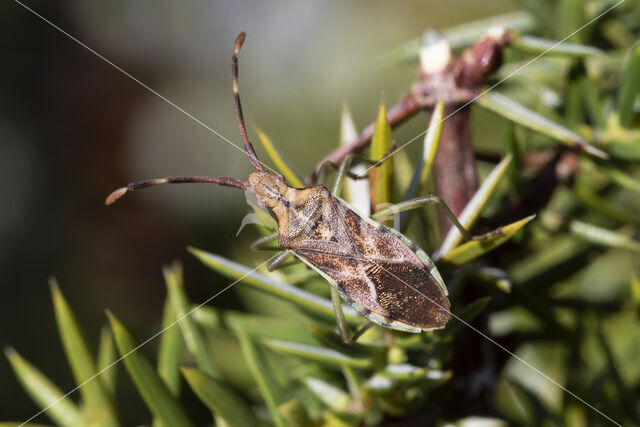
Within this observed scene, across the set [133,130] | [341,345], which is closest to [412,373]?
[341,345]

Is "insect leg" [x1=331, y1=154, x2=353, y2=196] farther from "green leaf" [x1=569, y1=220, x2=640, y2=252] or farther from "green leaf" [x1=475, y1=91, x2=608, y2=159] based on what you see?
"green leaf" [x1=569, y1=220, x2=640, y2=252]

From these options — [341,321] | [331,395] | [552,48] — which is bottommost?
[331,395]

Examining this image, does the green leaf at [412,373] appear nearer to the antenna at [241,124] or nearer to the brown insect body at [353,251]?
the brown insect body at [353,251]

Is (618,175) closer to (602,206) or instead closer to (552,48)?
(602,206)

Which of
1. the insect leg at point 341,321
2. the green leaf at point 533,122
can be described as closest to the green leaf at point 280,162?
the insect leg at point 341,321

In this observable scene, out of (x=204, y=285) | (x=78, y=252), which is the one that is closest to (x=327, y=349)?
(x=204, y=285)

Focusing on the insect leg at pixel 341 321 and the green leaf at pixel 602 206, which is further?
the green leaf at pixel 602 206
